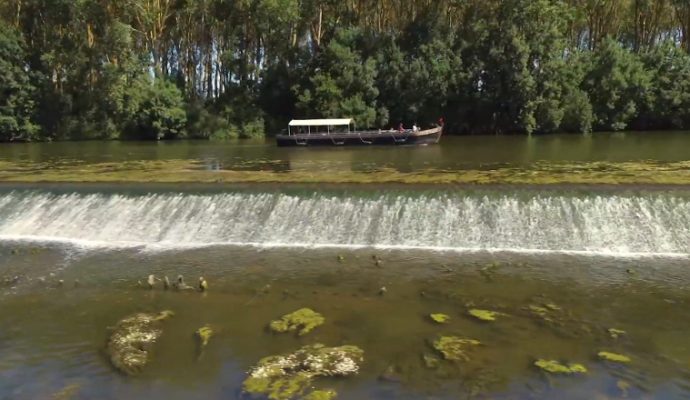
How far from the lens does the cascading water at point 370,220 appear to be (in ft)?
54.0

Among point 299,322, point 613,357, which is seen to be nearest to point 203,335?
point 299,322

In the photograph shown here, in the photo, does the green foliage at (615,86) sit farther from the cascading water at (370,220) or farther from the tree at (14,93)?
the tree at (14,93)

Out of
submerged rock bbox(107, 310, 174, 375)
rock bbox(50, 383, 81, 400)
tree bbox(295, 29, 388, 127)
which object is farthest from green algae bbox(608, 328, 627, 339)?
tree bbox(295, 29, 388, 127)

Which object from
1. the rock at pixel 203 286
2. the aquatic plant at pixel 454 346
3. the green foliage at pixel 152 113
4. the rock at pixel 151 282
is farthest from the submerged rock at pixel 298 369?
the green foliage at pixel 152 113

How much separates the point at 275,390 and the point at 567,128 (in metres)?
46.8

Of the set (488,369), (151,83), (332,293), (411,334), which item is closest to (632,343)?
(488,369)

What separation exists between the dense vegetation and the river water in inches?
1162

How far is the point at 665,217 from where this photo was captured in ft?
54.2

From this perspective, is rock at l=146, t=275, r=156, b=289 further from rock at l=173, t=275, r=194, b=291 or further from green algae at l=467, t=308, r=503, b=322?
green algae at l=467, t=308, r=503, b=322

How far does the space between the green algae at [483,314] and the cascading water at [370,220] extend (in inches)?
187

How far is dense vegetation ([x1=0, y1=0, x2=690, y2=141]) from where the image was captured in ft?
165

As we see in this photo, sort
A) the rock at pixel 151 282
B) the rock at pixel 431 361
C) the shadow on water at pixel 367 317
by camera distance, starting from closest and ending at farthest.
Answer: the shadow on water at pixel 367 317
the rock at pixel 431 361
the rock at pixel 151 282

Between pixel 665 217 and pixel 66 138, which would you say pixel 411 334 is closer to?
pixel 665 217

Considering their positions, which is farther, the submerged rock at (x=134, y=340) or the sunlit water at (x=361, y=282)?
the submerged rock at (x=134, y=340)
